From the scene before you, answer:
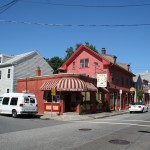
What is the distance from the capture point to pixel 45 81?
1248 inches

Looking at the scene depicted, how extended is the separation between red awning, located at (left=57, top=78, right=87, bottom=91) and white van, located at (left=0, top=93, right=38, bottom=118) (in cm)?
348

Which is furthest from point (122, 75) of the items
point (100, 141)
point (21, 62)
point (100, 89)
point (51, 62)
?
point (100, 141)

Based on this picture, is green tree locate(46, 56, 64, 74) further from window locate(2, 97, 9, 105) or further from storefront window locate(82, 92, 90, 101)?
window locate(2, 97, 9, 105)

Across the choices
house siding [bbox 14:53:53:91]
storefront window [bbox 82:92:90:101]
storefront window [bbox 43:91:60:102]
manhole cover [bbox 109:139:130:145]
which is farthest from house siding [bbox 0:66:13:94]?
manhole cover [bbox 109:139:130:145]

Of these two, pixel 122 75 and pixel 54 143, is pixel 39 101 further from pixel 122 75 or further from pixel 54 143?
pixel 54 143

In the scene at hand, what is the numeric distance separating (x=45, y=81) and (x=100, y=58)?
1095cm

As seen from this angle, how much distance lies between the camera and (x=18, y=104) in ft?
82.8

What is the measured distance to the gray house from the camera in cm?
4088

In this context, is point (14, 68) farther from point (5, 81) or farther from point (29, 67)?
Answer: point (29, 67)

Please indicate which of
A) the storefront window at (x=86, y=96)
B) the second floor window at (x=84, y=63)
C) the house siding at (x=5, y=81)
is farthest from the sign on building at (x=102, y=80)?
the house siding at (x=5, y=81)

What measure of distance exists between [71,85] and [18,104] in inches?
226

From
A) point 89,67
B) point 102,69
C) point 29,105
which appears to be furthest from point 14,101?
point 89,67

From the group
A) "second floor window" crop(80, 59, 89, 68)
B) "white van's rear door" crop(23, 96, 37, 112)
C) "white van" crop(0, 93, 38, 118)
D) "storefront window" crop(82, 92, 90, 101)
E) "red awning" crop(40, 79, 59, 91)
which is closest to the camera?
"white van" crop(0, 93, 38, 118)

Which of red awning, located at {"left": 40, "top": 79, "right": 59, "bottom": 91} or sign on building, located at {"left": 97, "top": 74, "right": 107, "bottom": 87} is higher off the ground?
sign on building, located at {"left": 97, "top": 74, "right": 107, "bottom": 87}
